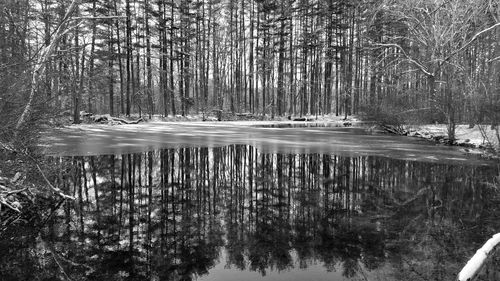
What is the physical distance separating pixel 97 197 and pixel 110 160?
5.08 m

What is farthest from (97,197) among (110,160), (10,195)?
(110,160)

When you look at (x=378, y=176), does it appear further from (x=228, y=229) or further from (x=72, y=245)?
(x=72, y=245)

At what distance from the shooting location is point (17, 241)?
6117 millimetres

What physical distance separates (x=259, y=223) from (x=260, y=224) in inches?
2.4

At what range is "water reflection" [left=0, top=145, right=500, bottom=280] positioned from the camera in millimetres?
5281

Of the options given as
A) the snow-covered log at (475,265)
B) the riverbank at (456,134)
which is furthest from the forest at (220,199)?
the riverbank at (456,134)

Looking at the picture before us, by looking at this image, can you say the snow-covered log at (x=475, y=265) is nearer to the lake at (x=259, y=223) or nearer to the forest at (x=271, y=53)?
the lake at (x=259, y=223)

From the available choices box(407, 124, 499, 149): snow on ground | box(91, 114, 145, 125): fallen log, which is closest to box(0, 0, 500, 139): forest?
box(407, 124, 499, 149): snow on ground

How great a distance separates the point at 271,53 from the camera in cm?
4959

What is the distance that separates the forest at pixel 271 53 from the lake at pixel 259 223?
2358 millimetres

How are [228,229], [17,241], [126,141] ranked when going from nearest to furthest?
[17,241], [228,229], [126,141]

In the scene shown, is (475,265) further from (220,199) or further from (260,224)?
(220,199)

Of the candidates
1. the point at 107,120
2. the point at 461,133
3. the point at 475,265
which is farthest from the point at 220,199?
the point at 107,120

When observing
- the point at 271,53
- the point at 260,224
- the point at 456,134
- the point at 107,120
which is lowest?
the point at 260,224
